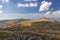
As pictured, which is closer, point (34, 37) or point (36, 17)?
point (34, 37)

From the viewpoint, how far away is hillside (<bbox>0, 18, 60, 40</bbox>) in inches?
263

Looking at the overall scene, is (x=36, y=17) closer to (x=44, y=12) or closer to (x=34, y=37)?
(x=44, y=12)

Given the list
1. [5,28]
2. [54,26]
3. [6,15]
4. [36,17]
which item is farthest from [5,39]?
[54,26]

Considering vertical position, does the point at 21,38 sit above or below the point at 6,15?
below

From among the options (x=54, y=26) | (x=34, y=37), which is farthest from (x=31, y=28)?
(x=54, y=26)

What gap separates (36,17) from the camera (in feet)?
23.3

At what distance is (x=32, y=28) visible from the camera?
22.9 ft

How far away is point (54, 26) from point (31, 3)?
1.35 meters

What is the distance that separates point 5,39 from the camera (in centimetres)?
671

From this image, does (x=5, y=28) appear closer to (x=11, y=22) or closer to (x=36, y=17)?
(x=11, y=22)

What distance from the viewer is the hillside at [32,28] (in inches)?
263

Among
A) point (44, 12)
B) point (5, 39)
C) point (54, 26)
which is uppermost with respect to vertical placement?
point (44, 12)

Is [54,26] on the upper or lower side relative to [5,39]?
upper

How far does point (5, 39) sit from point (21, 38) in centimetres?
61
